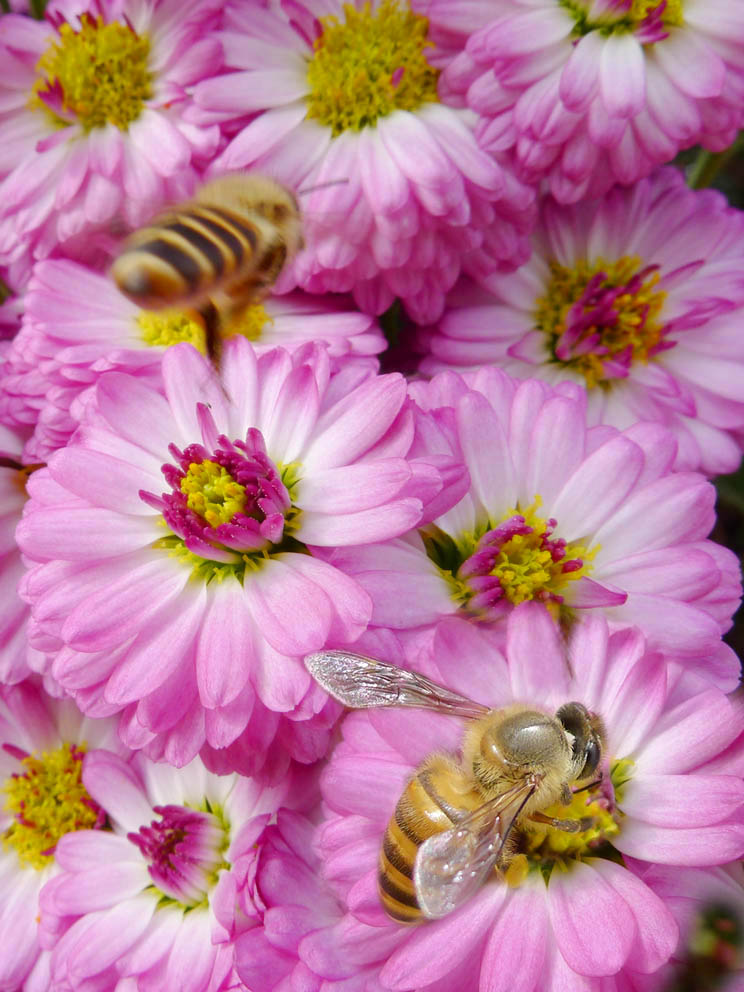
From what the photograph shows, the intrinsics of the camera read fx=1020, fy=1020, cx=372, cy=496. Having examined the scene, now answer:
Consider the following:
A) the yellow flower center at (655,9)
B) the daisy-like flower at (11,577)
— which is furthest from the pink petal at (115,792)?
the yellow flower center at (655,9)

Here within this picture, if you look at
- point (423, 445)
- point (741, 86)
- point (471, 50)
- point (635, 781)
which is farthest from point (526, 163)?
point (635, 781)

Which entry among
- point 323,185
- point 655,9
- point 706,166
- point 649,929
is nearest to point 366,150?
point 323,185

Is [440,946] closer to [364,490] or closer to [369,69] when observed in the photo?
[364,490]

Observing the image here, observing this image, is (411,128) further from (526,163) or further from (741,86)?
(741,86)

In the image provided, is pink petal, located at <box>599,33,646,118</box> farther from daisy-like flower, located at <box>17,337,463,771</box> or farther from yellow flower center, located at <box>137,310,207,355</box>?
yellow flower center, located at <box>137,310,207,355</box>

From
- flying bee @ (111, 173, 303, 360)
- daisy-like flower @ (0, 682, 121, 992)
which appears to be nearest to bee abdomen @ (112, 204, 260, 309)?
flying bee @ (111, 173, 303, 360)

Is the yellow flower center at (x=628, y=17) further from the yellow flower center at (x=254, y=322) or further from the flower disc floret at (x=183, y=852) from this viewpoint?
the flower disc floret at (x=183, y=852)

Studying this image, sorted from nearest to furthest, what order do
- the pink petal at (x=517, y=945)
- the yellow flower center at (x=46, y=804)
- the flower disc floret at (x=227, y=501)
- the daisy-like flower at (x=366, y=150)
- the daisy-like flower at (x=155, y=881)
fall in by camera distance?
the pink petal at (x=517, y=945), the flower disc floret at (x=227, y=501), the daisy-like flower at (x=155, y=881), the daisy-like flower at (x=366, y=150), the yellow flower center at (x=46, y=804)
